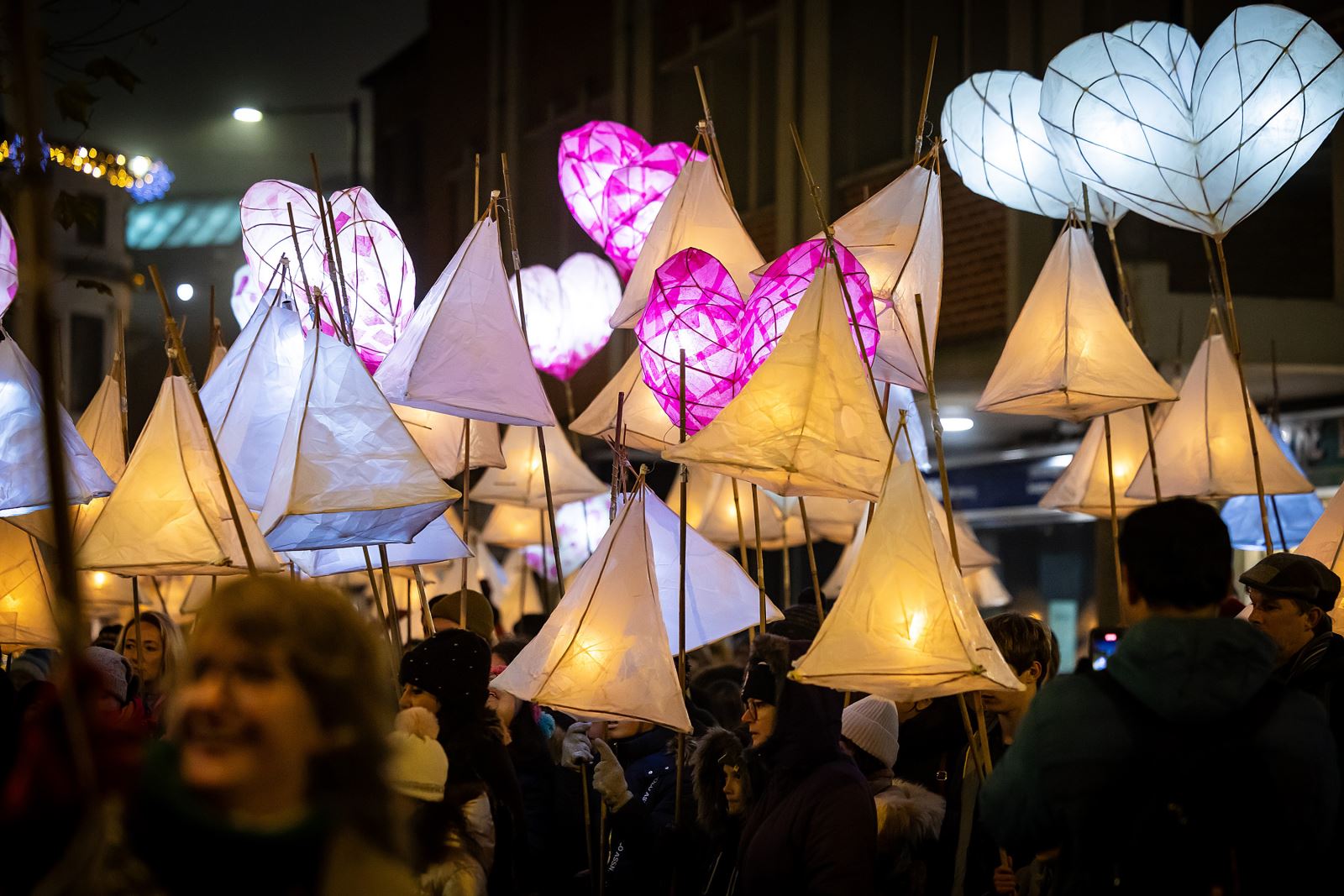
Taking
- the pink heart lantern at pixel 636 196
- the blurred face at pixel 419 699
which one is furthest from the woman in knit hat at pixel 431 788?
the pink heart lantern at pixel 636 196

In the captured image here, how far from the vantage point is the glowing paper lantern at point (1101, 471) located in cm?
530

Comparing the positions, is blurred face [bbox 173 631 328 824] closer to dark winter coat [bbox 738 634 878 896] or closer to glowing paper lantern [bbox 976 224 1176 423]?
dark winter coat [bbox 738 634 878 896]

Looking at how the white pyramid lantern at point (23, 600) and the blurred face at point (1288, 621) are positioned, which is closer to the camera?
the blurred face at point (1288, 621)

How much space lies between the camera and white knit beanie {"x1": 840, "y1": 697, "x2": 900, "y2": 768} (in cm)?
356

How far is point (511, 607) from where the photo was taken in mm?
10359

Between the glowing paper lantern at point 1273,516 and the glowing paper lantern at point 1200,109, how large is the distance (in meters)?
1.66

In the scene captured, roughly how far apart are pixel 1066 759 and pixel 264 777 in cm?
116

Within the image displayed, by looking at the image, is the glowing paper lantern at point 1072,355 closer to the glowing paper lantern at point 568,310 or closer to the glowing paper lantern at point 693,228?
the glowing paper lantern at point 693,228

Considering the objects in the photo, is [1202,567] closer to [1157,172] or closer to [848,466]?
[848,466]

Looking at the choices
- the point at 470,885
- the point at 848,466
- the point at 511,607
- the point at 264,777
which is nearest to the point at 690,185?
the point at 848,466

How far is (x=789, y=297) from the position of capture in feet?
11.8

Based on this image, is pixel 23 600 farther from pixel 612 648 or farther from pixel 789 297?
pixel 789 297

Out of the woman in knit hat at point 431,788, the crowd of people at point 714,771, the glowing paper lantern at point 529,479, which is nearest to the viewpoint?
the crowd of people at point 714,771

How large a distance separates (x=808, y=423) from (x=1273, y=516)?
3911 millimetres
